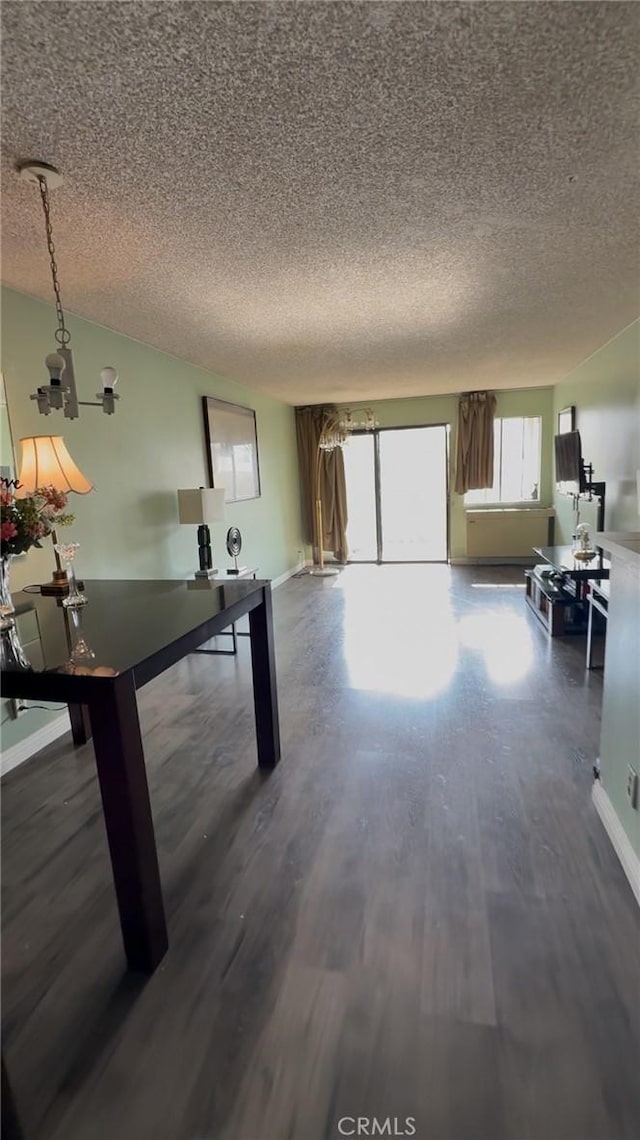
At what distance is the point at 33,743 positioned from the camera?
260cm

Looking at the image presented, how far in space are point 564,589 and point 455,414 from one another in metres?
3.53

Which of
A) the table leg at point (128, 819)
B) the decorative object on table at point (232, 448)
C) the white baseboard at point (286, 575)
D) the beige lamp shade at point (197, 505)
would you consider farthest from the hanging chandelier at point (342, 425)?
the table leg at point (128, 819)

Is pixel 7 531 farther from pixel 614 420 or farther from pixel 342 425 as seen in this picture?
pixel 342 425

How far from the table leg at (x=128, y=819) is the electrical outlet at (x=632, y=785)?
5.07 ft

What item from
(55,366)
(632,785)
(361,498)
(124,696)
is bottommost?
(632,785)

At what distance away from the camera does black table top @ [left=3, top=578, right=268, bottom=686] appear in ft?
4.85

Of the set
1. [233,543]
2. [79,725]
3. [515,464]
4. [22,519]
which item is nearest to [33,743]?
[79,725]

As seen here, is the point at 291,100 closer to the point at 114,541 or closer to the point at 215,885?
the point at 215,885

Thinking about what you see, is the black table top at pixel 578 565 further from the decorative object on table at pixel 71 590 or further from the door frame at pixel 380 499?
the decorative object on table at pixel 71 590

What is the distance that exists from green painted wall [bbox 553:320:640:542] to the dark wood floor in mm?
1858

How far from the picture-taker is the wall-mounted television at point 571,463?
4277mm

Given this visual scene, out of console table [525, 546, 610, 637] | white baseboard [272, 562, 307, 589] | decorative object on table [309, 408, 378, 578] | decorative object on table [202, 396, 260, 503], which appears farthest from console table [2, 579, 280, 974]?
decorative object on table [309, 408, 378, 578]

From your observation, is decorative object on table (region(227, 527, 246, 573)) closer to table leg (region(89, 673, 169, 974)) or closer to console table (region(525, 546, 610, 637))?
console table (region(525, 546, 610, 637))

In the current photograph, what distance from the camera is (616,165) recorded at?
1733 millimetres
